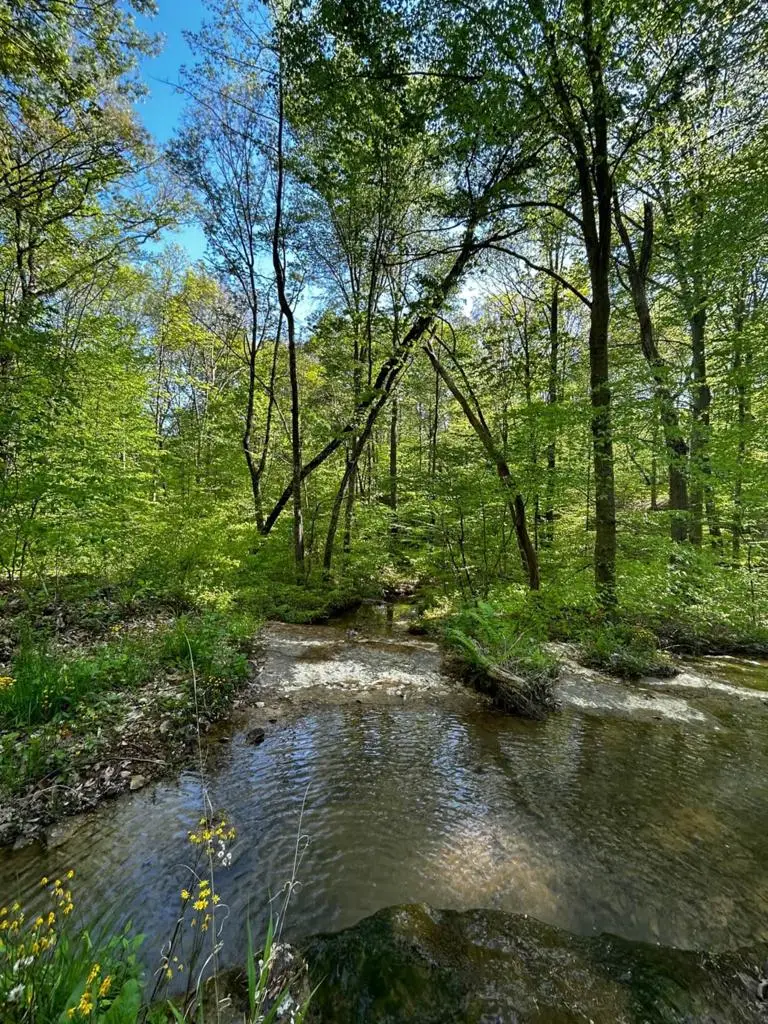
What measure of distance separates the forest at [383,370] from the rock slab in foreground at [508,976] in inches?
43.5

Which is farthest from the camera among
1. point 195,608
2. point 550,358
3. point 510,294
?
point 510,294

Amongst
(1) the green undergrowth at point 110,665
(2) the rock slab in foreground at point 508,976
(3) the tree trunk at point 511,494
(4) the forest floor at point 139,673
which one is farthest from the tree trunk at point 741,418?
(1) the green undergrowth at point 110,665

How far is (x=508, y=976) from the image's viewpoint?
212cm

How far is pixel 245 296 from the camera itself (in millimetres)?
14531

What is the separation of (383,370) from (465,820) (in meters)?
9.09

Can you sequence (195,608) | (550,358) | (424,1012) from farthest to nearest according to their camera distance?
(550,358) → (195,608) → (424,1012)

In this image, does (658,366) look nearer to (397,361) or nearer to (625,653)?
(625,653)

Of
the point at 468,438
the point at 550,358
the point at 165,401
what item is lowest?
the point at 468,438

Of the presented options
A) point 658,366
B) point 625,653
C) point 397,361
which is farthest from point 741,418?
point 397,361

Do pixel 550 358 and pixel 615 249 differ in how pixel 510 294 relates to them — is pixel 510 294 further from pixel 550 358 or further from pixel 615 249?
pixel 550 358

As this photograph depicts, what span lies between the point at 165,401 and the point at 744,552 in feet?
80.3

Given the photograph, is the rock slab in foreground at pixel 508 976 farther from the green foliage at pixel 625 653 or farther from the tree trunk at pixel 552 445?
the tree trunk at pixel 552 445

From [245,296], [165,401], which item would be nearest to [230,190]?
[245,296]

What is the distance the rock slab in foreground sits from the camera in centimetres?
195
